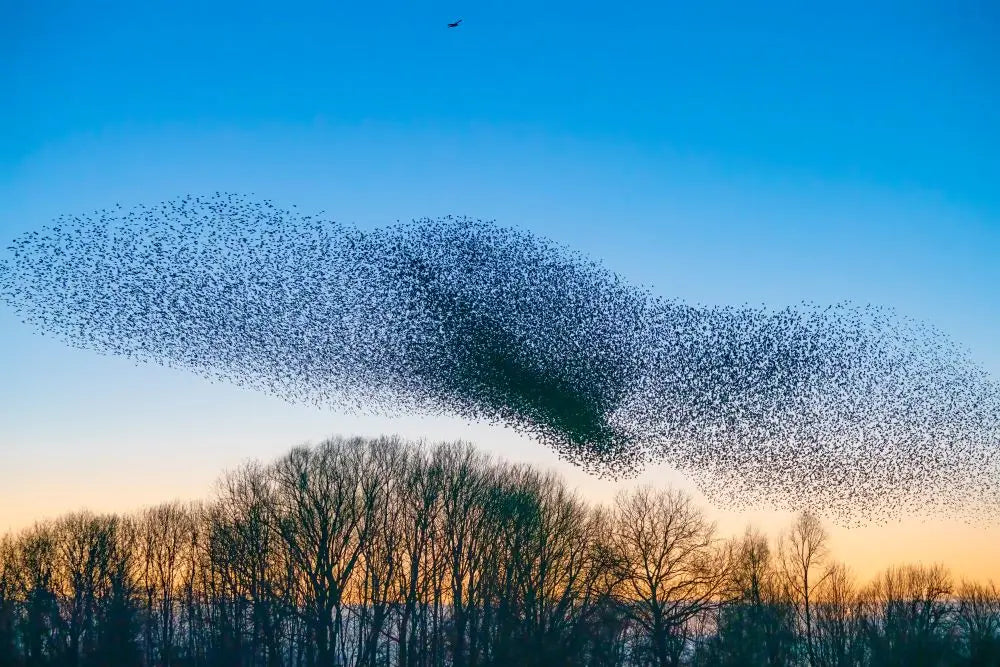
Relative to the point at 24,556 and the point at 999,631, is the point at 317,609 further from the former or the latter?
the point at 999,631

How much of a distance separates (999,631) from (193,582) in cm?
6116

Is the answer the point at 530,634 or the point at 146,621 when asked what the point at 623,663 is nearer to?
the point at 530,634

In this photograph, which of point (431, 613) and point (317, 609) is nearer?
point (317, 609)

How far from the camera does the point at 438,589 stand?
2207 inches

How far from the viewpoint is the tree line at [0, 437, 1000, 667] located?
165 ft

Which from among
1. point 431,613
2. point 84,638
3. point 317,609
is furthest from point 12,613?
point 431,613

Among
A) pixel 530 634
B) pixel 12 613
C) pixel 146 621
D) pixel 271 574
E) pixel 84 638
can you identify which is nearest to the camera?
pixel 530 634

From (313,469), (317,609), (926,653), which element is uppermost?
(313,469)

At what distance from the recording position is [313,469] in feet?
177

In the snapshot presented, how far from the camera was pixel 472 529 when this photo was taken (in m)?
56.1

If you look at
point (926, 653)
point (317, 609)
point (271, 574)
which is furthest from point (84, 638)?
point (926, 653)

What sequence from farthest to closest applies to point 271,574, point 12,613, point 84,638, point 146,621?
point 146,621
point 84,638
point 12,613
point 271,574

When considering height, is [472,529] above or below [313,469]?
below

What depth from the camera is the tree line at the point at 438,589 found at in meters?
50.2
